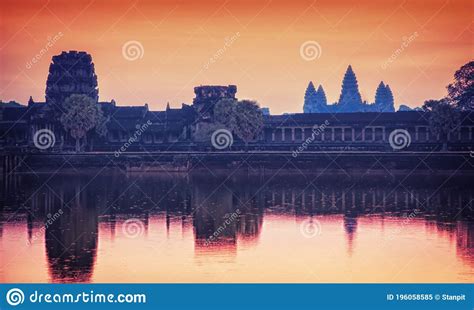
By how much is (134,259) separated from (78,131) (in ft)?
197

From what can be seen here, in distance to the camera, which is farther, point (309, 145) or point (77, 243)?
point (309, 145)

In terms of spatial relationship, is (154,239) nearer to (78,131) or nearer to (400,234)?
(400,234)

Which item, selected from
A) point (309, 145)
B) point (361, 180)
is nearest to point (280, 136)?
point (309, 145)

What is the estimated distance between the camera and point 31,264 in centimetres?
2981

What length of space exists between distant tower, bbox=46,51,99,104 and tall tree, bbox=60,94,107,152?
11300 millimetres

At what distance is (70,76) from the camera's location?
105 metres

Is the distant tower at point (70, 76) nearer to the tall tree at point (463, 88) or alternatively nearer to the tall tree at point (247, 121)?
the tall tree at point (247, 121)

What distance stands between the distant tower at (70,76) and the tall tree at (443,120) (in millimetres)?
35988

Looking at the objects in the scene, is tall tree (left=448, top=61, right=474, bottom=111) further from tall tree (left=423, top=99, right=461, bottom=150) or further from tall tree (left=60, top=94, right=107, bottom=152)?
tall tree (left=60, top=94, right=107, bottom=152)

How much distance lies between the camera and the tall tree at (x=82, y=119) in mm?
89625

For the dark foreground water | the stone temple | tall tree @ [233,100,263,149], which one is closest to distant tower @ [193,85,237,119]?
the stone temple

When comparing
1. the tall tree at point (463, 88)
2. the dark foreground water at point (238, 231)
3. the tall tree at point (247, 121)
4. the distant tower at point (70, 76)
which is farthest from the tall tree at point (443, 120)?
the distant tower at point (70, 76)

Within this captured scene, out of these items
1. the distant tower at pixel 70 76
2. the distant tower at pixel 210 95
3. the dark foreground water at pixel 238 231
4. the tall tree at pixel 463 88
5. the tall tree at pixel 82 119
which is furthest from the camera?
the distant tower at pixel 70 76

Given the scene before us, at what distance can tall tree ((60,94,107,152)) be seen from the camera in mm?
89625
